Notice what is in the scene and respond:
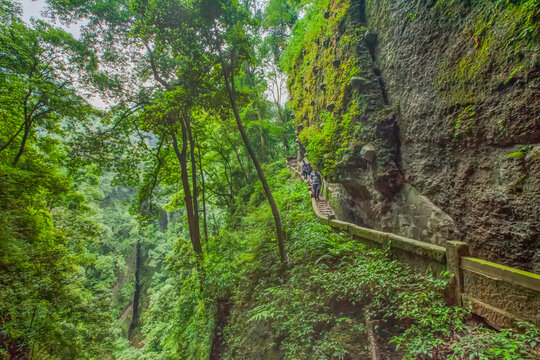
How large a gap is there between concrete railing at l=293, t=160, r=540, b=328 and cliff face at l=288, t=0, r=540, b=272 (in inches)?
25.4

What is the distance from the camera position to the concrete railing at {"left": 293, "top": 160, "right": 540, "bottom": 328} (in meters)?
2.66

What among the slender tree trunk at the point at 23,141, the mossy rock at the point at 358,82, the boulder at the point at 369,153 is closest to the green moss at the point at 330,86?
the mossy rock at the point at 358,82

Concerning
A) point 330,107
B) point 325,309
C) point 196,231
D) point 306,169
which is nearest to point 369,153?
point 330,107

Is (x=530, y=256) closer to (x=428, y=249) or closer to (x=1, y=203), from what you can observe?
(x=428, y=249)

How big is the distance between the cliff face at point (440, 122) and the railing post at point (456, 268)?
63 centimetres

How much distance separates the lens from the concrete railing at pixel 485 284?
2.66 meters

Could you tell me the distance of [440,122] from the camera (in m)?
4.44

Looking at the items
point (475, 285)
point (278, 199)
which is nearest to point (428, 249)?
point (475, 285)

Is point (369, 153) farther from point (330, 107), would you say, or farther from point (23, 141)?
point (23, 141)

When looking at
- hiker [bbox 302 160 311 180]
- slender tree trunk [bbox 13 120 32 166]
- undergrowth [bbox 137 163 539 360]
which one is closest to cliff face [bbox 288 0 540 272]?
undergrowth [bbox 137 163 539 360]

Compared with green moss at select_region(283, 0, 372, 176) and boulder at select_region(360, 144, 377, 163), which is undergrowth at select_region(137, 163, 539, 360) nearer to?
boulder at select_region(360, 144, 377, 163)

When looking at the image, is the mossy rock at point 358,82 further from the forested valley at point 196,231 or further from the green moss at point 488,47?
the green moss at point 488,47

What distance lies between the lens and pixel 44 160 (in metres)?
9.26

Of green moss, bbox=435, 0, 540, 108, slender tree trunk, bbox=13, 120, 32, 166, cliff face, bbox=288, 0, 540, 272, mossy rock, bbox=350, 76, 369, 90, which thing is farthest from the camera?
slender tree trunk, bbox=13, 120, 32, 166
